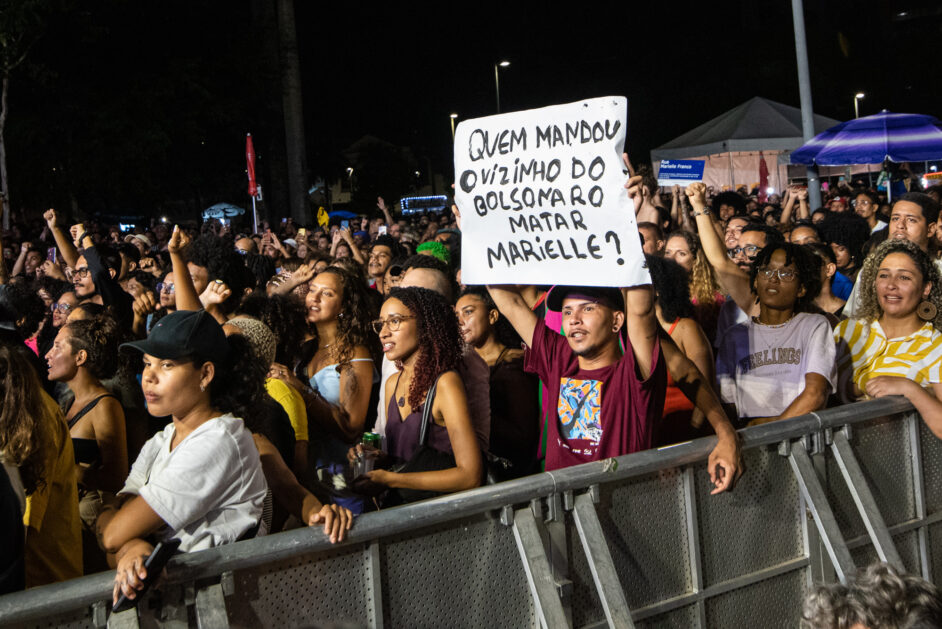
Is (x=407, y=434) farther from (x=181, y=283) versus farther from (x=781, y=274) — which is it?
(x=781, y=274)

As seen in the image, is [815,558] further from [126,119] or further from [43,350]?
[126,119]

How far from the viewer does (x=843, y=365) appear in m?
4.93

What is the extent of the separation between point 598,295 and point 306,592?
168 cm

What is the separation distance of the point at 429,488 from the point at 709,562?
114 centimetres

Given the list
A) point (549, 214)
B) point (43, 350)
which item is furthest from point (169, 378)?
point (43, 350)

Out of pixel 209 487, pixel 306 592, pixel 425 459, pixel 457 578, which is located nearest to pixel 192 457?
pixel 209 487

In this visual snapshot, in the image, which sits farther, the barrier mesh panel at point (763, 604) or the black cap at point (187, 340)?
the barrier mesh panel at point (763, 604)

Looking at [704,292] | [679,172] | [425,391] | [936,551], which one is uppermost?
[679,172]

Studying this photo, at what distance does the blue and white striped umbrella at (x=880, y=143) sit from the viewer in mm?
11133

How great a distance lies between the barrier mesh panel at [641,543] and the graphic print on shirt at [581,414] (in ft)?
0.96

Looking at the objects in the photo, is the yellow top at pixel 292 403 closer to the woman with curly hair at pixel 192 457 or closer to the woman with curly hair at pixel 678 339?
the woman with curly hair at pixel 192 457

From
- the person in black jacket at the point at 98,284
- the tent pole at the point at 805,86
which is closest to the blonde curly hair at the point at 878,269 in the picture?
the person in black jacket at the point at 98,284

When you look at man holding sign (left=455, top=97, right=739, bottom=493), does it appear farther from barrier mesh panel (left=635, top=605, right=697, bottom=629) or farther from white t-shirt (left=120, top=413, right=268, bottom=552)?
white t-shirt (left=120, top=413, right=268, bottom=552)

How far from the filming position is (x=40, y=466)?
10.5 feet
